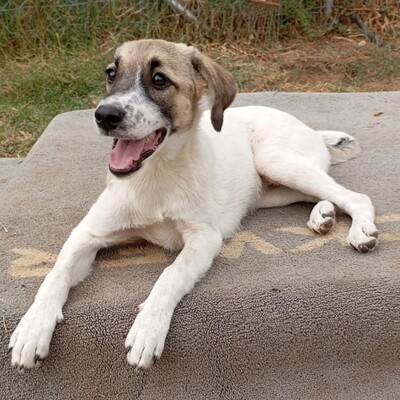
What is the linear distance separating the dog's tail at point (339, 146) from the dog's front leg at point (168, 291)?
151 centimetres

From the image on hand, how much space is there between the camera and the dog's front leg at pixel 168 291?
8.31 ft

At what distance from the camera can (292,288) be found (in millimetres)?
2881

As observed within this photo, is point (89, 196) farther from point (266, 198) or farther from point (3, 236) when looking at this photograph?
point (266, 198)

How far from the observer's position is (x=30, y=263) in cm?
320

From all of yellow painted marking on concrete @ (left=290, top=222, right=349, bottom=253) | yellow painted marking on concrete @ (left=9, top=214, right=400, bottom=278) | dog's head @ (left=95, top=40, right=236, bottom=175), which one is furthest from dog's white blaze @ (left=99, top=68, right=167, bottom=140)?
yellow painted marking on concrete @ (left=290, top=222, right=349, bottom=253)

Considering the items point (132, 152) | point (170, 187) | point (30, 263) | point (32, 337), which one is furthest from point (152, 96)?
point (32, 337)

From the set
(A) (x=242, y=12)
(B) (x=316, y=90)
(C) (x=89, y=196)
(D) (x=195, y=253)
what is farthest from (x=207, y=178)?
(A) (x=242, y=12)

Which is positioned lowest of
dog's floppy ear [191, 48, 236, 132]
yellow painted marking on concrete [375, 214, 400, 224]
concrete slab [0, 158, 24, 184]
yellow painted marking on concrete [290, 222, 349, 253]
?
concrete slab [0, 158, 24, 184]

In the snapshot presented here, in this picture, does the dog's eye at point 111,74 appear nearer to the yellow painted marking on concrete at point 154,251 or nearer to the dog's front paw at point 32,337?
the yellow painted marking on concrete at point 154,251

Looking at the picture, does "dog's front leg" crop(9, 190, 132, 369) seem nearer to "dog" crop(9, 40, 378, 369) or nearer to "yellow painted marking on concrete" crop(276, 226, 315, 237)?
"dog" crop(9, 40, 378, 369)

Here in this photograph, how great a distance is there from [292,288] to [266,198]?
1029mm

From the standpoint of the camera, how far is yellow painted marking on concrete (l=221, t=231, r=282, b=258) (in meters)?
3.24

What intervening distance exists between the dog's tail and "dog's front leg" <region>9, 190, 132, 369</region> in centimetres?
180

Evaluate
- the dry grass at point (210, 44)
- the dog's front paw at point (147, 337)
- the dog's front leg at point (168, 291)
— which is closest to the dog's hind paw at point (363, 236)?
the dog's front leg at point (168, 291)
